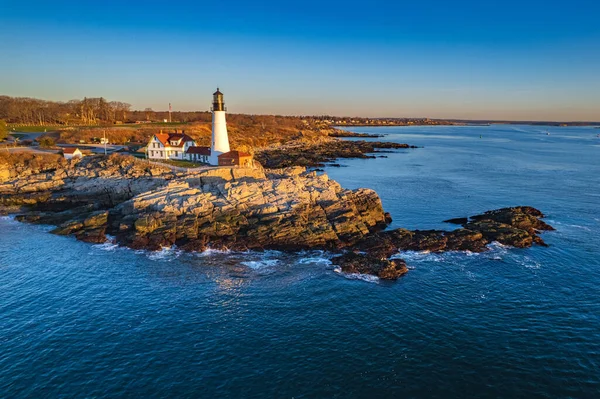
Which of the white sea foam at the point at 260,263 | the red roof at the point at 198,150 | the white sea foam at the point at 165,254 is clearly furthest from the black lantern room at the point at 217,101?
the white sea foam at the point at 260,263

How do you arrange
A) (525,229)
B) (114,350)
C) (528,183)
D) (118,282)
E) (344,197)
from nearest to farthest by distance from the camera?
(114,350), (118,282), (525,229), (344,197), (528,183)

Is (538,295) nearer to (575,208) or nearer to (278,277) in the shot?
(278,277)

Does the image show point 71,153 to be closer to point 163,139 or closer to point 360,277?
point 163,139

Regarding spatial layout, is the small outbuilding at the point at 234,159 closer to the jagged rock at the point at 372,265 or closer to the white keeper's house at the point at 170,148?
the white keeper's house at the point at 170,148

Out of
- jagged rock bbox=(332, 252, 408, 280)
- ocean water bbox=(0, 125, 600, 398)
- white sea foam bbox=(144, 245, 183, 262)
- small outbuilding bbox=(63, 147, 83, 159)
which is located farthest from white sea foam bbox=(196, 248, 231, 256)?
small outbuilding bbox=(63, 147, 83, 159)

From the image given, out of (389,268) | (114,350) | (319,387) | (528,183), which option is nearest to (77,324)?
(114,350)
